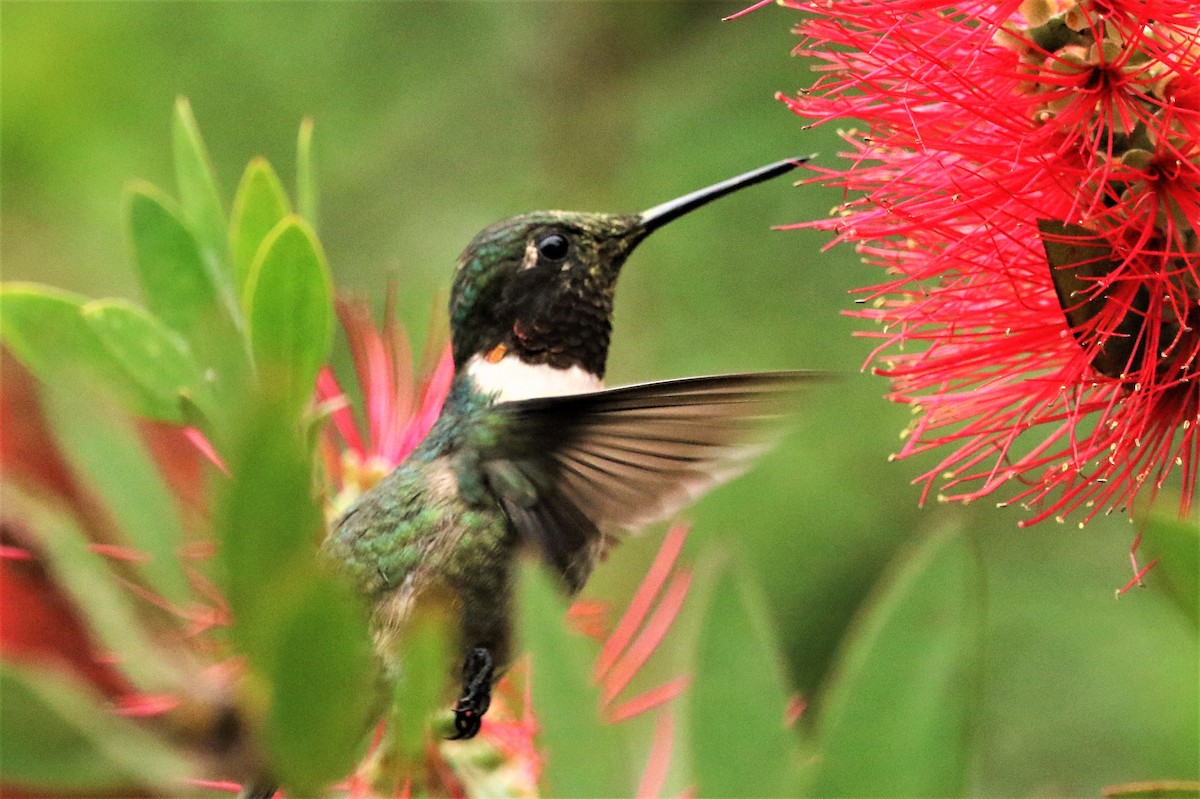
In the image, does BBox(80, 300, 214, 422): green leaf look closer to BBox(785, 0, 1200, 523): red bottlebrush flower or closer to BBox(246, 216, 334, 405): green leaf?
BBox(246, 216, 334, 405): green leaf

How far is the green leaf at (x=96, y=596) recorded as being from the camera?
67 centimetres

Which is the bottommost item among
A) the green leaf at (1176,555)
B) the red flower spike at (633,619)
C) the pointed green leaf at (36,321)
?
the red flower spike at (633,619)

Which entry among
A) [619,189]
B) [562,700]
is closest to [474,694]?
[562,700]

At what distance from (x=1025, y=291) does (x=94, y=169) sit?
1851mm

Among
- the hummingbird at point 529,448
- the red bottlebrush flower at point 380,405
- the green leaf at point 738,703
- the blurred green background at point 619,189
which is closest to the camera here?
the green leaf at point 738,703

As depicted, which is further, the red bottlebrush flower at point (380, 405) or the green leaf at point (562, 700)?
the red bottlebrush flower at point (380, 405)

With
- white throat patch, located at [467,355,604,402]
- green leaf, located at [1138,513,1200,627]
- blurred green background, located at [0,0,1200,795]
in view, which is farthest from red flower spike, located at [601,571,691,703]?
blurred green background, located at [0,0,1200,795]

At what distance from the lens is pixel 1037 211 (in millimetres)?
959

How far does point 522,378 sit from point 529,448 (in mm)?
120

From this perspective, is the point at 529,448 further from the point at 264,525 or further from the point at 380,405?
the point at 264,525

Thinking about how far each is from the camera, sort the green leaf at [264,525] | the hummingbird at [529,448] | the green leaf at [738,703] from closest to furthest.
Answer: the green leaf at [264,525] < the green leaf at [738,703] < the hummingbird at [529,448]

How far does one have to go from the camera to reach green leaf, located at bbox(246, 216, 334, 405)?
0.86 metres

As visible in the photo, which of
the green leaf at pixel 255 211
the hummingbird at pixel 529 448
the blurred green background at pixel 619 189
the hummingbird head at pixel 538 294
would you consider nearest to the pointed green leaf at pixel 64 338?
the green leaf at pixel 255 211

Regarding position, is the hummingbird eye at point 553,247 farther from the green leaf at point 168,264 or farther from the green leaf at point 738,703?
the green leaf at point 738,703
